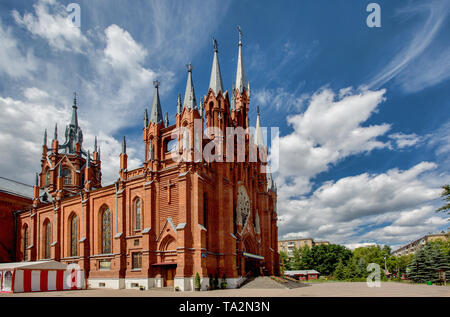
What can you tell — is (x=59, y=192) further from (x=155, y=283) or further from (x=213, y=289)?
(x=213, y=289)

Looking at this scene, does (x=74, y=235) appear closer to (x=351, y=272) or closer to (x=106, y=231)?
(x=106, y=231)

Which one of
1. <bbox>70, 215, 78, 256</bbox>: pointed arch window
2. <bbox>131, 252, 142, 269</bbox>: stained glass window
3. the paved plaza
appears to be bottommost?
the paved plaza

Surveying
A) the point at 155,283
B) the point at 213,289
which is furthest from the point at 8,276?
the point at 213,289

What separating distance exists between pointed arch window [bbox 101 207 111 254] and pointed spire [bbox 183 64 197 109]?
16.8m

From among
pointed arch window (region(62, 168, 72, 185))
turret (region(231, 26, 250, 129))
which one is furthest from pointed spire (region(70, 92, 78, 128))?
turret (region(231, 26, 250, 129))

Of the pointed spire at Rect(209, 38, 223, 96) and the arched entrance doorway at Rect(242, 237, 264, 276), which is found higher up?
the pointed spire at Rect(209, 38, 223, 96)

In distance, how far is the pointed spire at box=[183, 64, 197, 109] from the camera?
1550 inches

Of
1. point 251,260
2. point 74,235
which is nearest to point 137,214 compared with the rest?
point 74,235

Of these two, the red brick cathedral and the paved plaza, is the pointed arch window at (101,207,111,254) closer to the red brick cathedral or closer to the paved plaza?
the red brick cathedral

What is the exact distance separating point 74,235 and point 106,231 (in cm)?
740

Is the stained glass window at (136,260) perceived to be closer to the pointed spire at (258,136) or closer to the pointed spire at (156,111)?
the pointed spire at (156,111)

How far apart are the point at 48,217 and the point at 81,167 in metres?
13.8

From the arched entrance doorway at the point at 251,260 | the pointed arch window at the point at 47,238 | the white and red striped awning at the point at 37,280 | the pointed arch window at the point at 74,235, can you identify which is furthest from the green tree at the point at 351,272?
the pointed arch window at the point at 47,238

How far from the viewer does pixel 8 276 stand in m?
33.5
